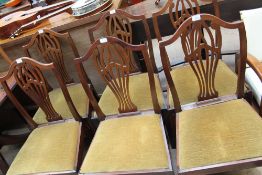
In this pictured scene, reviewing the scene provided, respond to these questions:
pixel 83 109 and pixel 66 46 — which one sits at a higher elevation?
pixel 66 46

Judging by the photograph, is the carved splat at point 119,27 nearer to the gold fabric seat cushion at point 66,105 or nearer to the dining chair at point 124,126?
the dining chair at point 124,126

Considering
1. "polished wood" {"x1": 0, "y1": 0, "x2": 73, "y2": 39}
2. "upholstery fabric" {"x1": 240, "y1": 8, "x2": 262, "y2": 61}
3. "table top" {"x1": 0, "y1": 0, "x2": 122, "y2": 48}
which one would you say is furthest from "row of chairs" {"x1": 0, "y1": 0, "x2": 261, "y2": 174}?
"polished wood" {"x1": 0, "y1": 0, "x2": 73, "y2": 39}

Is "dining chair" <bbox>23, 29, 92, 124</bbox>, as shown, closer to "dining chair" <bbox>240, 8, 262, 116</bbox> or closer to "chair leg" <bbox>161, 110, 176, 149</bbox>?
"chair leg" <bbox>161, 110, 176, 149</bbox>

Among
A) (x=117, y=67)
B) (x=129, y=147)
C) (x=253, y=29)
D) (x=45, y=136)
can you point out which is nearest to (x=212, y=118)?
(x=129, y=147)

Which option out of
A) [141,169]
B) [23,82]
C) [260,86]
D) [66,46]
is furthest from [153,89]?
[66,46]

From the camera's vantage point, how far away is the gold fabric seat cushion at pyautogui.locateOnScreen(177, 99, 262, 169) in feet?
3.90

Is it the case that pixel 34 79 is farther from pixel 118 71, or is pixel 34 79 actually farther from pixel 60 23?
pixel 60 23

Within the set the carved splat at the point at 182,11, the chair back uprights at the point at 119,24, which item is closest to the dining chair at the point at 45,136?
the chair back uprights at the point at 119,24

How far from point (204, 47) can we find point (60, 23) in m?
1.23

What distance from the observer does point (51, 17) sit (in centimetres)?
229

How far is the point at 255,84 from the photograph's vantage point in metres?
1.55

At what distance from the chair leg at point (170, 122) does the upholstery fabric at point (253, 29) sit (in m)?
0.66

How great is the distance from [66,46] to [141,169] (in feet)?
4.25

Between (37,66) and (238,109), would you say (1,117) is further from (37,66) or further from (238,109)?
(238,109)
